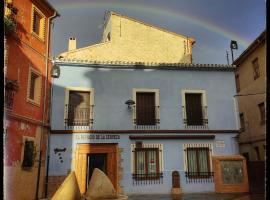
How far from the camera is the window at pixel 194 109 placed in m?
16.0

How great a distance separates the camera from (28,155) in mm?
12180

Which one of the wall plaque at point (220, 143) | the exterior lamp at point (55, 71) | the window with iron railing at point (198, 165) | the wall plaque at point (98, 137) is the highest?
the exterior lamp at point (55, 71)

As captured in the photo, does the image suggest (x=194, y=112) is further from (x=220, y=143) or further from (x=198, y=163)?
(x=198, y=163)

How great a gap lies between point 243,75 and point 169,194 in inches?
537

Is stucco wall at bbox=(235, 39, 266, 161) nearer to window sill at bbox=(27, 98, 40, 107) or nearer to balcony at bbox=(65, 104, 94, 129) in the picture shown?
balcony at bbox=(65, 104, 94, 129)

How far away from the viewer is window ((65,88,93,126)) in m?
15.0

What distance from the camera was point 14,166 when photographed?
11211 mm

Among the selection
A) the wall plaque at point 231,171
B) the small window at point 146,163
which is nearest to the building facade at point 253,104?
the wall plaque at point 231,171

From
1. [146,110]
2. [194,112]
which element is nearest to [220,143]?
A: [194,112]

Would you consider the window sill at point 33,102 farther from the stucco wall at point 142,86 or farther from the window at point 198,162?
the window at point 198,162

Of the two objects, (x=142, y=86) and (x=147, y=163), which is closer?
(x=147, y=163)

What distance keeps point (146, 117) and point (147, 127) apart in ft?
1.91

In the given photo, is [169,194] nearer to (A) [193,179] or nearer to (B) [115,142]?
(A) [193,179]

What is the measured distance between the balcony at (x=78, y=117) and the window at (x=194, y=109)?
5076 millimetres
